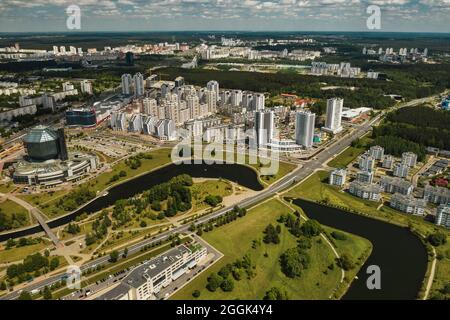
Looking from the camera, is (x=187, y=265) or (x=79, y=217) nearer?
(x=187, y=265)

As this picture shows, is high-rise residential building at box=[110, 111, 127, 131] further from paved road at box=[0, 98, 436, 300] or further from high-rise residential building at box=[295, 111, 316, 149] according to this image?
paved road at box=[0, 98, 436, 300]

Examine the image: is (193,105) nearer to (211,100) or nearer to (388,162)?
(211,100)

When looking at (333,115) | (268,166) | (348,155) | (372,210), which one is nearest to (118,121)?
(268,166)

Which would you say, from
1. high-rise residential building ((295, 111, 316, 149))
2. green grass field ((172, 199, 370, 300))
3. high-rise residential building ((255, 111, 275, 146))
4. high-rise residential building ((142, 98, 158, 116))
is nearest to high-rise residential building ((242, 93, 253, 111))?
high-rise residential building ((142, 98, 158, 116))
